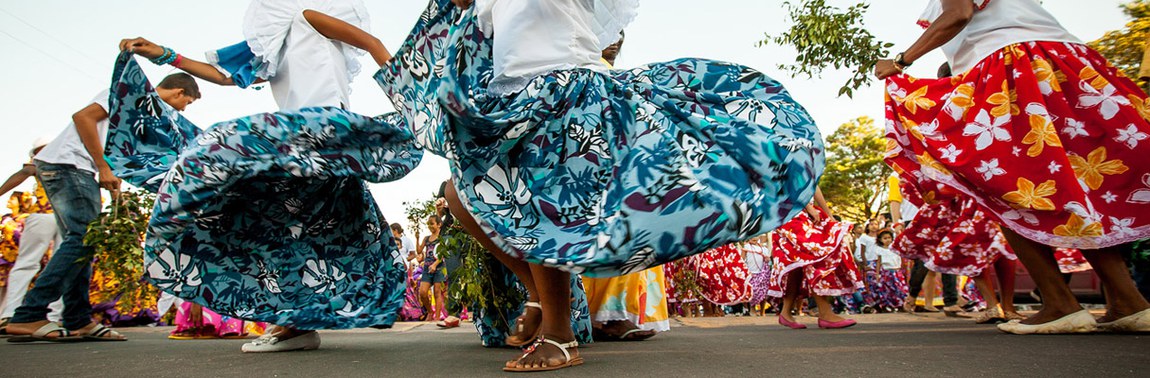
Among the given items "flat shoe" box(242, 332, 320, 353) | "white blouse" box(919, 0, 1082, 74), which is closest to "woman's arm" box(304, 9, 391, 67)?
"flat shoe" box(242, 332, 320, 353)

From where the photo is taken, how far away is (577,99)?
2469mm

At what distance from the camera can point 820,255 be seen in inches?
221

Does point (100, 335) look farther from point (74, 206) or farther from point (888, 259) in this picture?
point (888, 259)

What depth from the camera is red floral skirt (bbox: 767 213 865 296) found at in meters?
5.61

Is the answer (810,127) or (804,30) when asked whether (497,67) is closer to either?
(810,127)

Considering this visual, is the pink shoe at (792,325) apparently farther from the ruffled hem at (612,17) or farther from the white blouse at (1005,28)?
the ruffled hem at (612,17)

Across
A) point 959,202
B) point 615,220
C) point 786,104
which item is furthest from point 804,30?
point 615,220

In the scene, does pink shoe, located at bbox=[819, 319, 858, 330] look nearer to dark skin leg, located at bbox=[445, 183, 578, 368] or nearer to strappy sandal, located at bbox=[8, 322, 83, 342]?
dark skin leg, located at bbox=[445, 183, 578, 368]

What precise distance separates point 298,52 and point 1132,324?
417cm

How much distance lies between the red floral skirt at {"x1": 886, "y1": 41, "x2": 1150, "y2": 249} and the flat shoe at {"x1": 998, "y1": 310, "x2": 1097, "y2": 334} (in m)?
0.42

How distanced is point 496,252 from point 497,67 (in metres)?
0.84

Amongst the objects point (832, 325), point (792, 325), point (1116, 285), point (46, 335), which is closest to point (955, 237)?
point (832, 325)

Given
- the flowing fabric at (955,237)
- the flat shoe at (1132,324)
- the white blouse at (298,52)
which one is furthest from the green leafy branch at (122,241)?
the flowing fabric at (955,237)

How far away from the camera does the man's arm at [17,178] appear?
21.4ft
